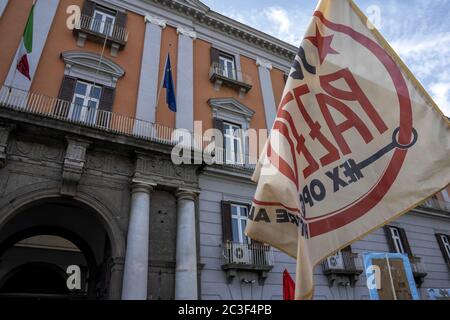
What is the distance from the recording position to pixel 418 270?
13.7 metres

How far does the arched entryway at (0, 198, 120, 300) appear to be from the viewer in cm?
913

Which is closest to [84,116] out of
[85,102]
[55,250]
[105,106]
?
[85,102]

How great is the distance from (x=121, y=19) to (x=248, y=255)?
11.1 metres

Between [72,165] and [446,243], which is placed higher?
[72,165]

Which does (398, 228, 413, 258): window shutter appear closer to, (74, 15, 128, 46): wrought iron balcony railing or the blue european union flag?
the blue european union flag

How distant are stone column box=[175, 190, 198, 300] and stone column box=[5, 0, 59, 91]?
622 centimetres

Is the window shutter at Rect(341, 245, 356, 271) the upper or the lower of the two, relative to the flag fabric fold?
upper

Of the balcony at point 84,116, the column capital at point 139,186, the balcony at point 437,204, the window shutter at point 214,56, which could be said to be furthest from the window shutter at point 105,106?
the balcony at point 437,204

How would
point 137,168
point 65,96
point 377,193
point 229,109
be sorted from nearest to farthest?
point 377,193 → point 137,168 → point 65,96 → point 229,109

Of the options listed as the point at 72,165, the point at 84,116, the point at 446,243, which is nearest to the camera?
the point at 72,165

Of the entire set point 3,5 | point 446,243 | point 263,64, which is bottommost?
point 446,243

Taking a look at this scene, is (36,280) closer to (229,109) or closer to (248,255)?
(248,255)

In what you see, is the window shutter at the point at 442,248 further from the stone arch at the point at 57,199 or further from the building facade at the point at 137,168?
the stone arch at the point at 57,199

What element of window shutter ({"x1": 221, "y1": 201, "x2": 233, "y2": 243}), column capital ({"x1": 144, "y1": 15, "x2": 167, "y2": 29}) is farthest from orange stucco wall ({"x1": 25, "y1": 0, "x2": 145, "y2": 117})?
window shutter ({"x1": 221, "y1": 201, "x2": 233, "y2": 243})
